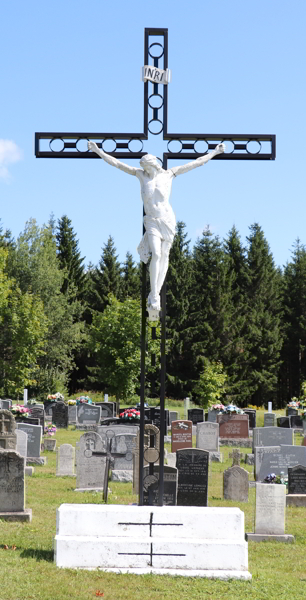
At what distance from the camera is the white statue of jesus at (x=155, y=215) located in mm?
7418

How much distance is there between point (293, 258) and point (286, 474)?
4184 cm

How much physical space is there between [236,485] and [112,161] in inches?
314

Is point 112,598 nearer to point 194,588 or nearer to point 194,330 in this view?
point 194,588

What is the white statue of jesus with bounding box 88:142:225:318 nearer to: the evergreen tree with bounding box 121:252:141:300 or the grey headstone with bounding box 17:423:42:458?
the grey headstone with bounding box 17:423:42:458

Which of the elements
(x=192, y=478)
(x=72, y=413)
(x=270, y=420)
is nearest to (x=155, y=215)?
(x=192, y=478)

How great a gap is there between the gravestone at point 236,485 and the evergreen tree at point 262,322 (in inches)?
1401

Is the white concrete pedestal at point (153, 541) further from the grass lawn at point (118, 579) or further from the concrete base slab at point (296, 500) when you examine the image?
the concrete base slab at point (296, 500)

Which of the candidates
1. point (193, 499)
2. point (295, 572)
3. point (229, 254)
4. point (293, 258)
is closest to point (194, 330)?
point (229, 254)

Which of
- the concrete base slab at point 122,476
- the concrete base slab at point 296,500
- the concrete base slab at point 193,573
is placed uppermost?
the concrete base slab at point 193,573

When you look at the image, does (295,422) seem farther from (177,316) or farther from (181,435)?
(177,316)

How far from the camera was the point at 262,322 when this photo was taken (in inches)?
1991

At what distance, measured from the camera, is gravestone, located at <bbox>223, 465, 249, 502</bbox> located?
13.5m

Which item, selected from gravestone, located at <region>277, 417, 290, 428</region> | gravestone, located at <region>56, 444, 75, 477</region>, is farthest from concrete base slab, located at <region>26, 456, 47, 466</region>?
gravestone, located at <region>277, 417, 290, 428</region>

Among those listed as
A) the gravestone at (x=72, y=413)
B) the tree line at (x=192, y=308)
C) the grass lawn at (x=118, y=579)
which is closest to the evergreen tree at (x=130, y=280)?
the tree line at (x=192, y=308)
